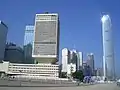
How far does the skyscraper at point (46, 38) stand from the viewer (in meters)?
155

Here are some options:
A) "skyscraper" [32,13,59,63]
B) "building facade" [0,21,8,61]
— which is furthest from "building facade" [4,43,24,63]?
"skyscraper" [32,13,59,63]

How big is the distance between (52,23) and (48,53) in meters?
23.2

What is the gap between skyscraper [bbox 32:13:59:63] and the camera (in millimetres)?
155000

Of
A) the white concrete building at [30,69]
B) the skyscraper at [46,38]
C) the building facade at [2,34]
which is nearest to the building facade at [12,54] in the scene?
the building facade at [2,34]

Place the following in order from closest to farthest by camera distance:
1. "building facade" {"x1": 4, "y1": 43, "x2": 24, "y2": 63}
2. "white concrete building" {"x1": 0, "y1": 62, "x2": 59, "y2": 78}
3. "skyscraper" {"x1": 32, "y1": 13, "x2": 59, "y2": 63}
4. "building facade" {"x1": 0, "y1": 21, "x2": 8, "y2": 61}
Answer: "white concrete building" {"x1": 0, "y1": 62, "x2": 59, "y2": 78} → "skyscraper" {"x1": 32, "y1": 13, "x2": 59, "y2": 63} → "building facade" {"x1": 0, "y1": 21, "x2": 8, "y2": 61} → "building facade" {"x1": 4, "y1": 43, "x2": 24, "y2": 63}

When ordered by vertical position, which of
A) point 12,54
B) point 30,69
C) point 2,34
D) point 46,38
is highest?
point 2,34

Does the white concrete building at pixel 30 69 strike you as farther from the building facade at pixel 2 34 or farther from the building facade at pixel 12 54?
the building facade at pixel 12 54

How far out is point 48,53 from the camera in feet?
509

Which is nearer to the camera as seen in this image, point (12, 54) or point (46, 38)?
point (46, 38)

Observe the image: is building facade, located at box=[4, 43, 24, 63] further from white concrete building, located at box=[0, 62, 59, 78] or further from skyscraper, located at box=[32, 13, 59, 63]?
skyscraper, located at box=[32, 13, 59, 63]

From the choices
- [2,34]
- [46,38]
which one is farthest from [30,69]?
[2,34]

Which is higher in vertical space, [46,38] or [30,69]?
[46,38]

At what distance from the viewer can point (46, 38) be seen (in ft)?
521

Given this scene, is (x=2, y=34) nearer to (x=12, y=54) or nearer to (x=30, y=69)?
(x=12, y=54)
